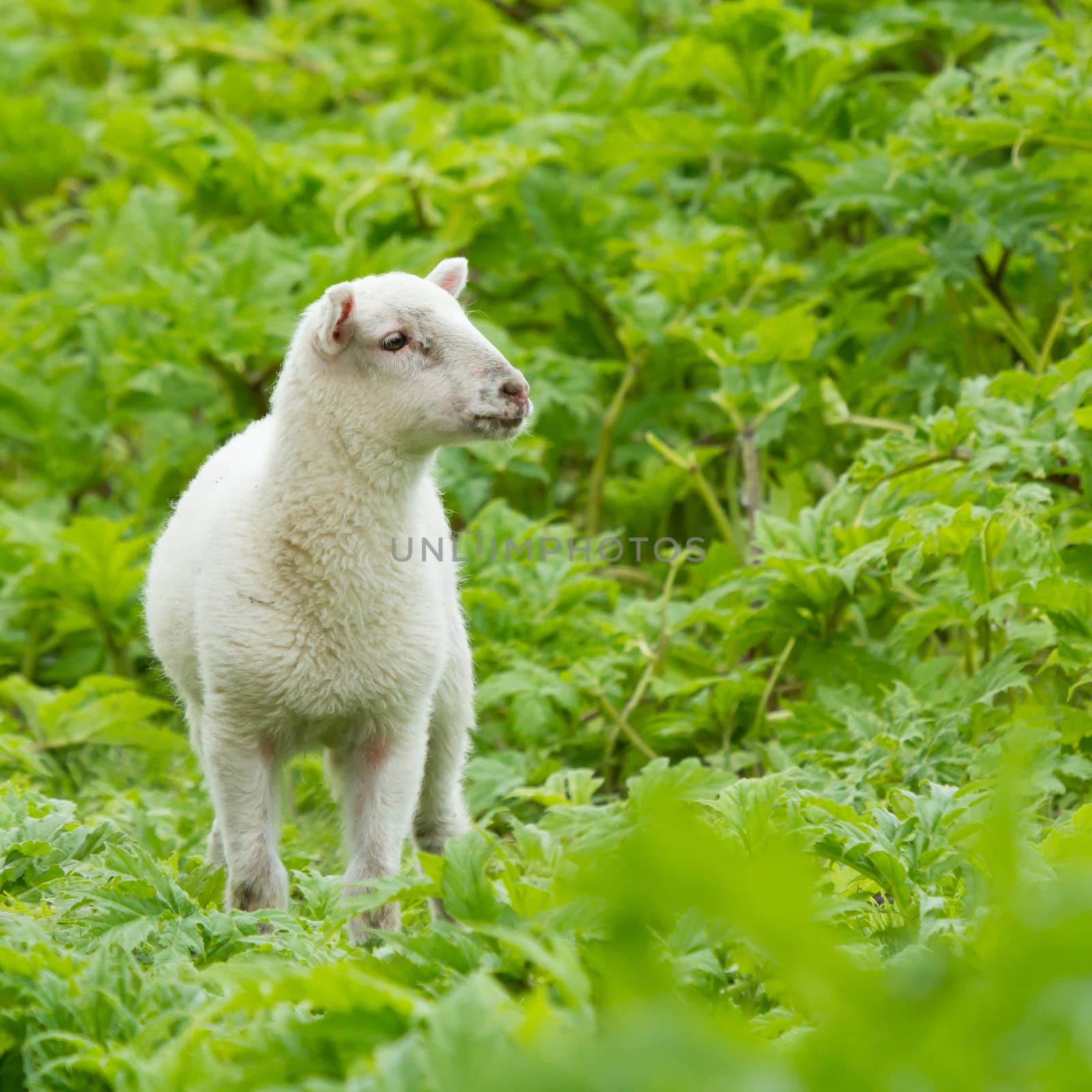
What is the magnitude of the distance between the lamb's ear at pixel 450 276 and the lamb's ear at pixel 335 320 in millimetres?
460

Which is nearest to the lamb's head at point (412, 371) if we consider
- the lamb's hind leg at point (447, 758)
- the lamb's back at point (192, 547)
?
the lamb's back at point (192, 547)

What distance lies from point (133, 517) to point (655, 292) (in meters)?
2.36

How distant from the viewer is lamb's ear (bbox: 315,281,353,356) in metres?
3.66

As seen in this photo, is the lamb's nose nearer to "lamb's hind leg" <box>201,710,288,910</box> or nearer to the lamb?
the lamb

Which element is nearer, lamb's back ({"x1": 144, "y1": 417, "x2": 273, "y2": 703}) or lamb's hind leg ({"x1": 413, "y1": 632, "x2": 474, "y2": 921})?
lamb's back ({"x1": 144, "y1": 417, "x2": 273, "y2": 703})

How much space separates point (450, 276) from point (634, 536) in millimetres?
2682

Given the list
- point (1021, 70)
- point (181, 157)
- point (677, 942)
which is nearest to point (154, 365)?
point (181, 157)

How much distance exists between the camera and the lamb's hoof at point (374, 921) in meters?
3.64

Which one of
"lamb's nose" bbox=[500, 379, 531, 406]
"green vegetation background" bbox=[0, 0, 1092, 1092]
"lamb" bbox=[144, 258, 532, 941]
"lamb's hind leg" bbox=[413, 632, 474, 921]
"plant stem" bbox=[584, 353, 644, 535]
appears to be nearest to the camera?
"green vegetation background" bbox=[0, 0, 1092, 1092]

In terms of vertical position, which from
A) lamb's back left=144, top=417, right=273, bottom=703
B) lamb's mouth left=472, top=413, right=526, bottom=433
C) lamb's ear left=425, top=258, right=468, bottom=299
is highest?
lamb's ear left=425, top=258, right=468, bottom=299

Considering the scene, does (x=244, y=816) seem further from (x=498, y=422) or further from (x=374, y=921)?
(x=498, y=422)

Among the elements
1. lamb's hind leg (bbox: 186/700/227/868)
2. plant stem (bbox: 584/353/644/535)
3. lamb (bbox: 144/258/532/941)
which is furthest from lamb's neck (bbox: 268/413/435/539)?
plant stem (bbox: 584/353/644/535)

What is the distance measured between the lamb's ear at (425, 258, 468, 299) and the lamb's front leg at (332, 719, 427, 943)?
124 cm

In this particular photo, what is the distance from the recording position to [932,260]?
603 cm
